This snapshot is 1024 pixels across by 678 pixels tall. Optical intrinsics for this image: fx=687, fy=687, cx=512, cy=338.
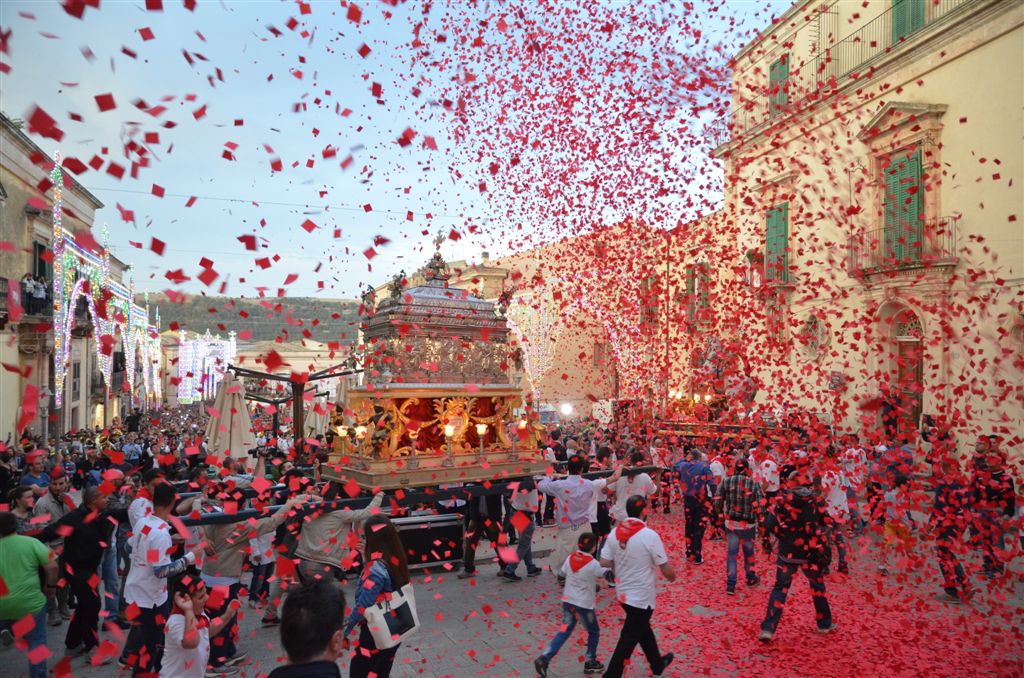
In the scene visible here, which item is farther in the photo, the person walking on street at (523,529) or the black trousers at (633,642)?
the person walking on street at (523,529)

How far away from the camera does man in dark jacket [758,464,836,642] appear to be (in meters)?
6.95

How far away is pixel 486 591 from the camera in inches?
360

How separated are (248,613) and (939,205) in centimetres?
1680

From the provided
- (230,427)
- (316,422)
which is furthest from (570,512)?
(316,422)

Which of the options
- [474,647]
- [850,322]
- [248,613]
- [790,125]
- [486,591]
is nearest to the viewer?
[474,647]

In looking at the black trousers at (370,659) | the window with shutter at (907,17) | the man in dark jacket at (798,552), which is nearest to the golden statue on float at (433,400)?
the man in dark jacket at (798,552)

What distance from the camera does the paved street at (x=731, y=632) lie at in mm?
6492

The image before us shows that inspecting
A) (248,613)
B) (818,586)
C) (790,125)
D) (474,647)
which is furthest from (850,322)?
(248,613)

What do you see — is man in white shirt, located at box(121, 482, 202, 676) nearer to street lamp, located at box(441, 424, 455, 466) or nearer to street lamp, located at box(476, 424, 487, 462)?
street lamp, located at box(441, 424, 455, 466)

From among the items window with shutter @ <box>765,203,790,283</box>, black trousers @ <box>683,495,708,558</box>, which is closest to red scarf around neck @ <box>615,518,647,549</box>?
black trousers @ <box>683,495,708,558</box>

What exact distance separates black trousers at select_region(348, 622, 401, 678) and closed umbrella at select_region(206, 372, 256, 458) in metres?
9.25

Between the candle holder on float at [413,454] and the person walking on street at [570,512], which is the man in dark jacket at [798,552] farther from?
the candle holder on float at [413,454]

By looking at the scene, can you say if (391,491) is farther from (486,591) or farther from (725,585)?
(725,585)

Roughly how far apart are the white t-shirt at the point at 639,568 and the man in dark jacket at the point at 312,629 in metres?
3.41
